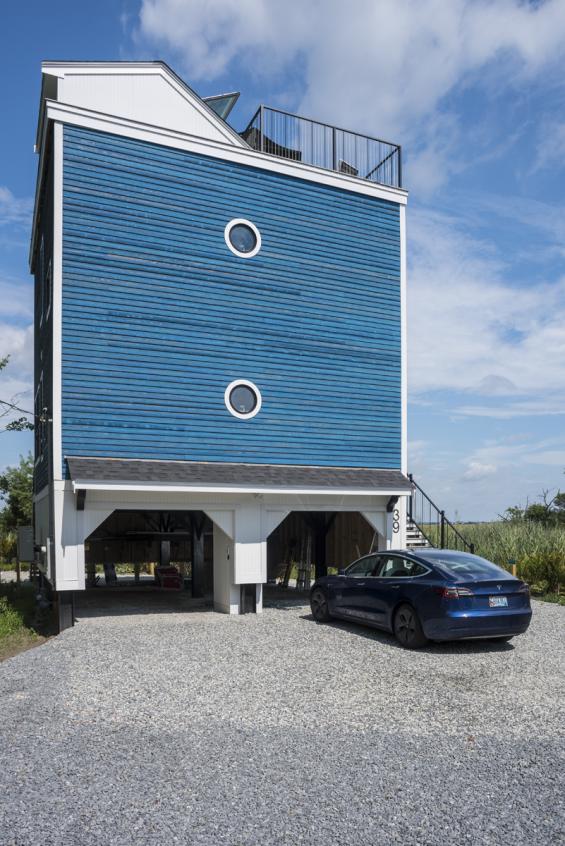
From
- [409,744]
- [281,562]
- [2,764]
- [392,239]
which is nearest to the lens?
[2,764]

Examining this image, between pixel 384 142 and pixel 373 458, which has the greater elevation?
pixel 384 142

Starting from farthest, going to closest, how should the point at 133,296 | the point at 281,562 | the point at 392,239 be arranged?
the point at 281,562, the point at 392,239, the point at 133,296

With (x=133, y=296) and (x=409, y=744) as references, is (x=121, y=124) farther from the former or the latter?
(x=409, y=744)

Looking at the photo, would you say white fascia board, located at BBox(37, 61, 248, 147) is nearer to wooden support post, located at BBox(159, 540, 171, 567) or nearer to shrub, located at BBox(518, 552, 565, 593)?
shrub, located at BBox(518, 552, 565, 593)

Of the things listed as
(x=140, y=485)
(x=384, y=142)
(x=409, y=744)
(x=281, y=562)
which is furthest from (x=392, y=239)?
(x=409, y=744)

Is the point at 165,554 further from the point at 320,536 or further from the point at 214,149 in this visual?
the point at 214,149

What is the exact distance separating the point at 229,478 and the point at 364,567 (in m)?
3.16

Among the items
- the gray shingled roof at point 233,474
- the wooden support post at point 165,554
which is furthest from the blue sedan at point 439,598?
the wooden support post at point 165,554

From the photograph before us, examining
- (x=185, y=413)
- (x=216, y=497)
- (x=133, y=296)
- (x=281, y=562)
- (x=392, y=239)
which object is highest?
(x=392, y=239)

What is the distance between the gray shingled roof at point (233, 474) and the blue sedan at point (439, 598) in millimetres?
3141

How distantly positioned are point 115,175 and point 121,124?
959 millimetres

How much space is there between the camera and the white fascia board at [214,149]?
1388 cm

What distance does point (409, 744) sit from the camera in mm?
6750

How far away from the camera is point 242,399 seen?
15.2 metres
